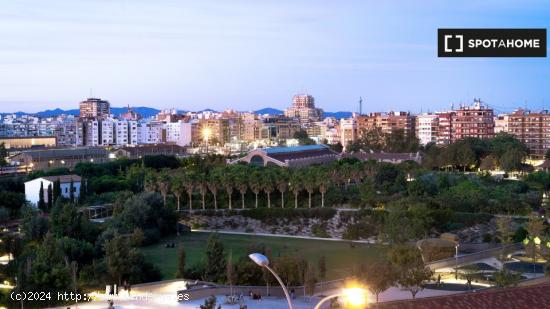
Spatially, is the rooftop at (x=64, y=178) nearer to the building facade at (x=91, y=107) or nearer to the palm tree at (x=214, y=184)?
the palm tree at (x=214, y=184)

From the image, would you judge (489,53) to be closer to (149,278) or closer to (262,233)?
(149,278)

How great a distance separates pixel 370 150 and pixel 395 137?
12.0 feet

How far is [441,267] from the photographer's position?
27594 mm

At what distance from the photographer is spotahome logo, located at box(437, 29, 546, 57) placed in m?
17.7

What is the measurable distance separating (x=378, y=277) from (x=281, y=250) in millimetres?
13733

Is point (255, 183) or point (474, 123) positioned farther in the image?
point (474, 123)

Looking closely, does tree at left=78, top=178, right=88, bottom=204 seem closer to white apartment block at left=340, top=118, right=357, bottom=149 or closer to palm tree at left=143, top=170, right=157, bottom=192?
palm tree at left=143, top=170, right=157, bottom=192

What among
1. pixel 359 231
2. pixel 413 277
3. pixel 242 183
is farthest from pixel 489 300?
pixel 242 183

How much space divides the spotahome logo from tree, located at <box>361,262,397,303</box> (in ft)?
21.3

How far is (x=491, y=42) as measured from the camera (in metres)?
17.8

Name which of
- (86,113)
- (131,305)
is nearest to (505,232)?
(131,305)

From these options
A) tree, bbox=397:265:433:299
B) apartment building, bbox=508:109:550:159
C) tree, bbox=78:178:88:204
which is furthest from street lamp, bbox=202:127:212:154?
tree, bbox=397:265:433:299

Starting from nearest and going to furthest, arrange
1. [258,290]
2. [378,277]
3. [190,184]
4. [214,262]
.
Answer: [378,277]
[258,290]
[214,262]
[190,184]

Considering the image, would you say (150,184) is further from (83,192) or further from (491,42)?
(491,42)
